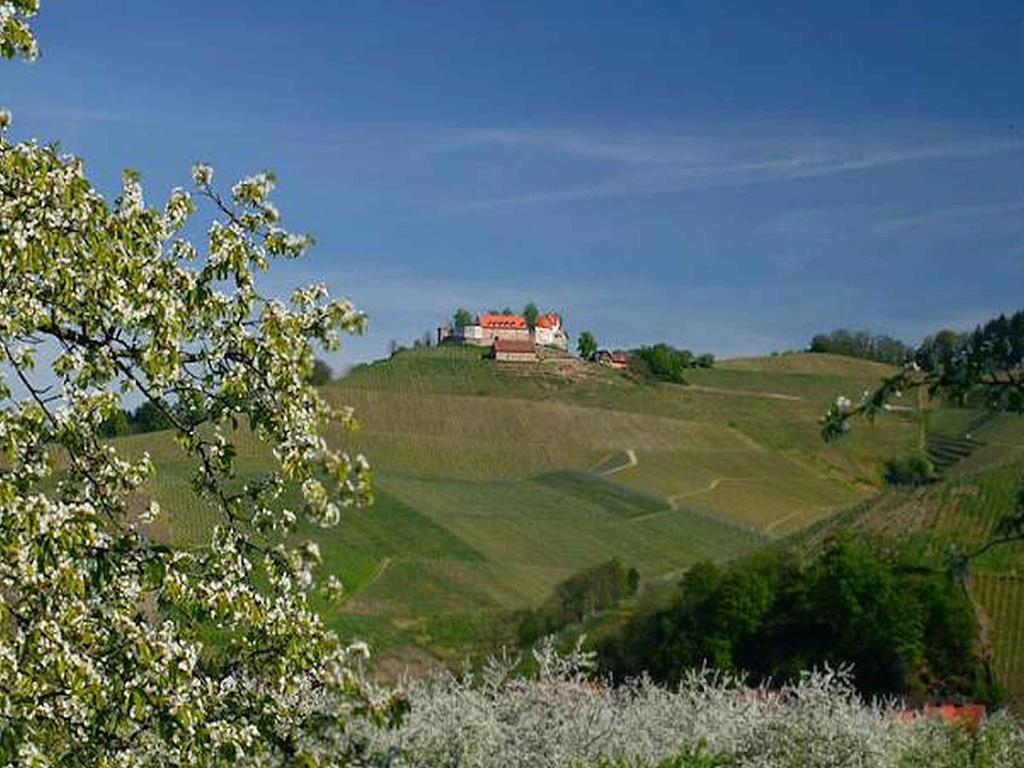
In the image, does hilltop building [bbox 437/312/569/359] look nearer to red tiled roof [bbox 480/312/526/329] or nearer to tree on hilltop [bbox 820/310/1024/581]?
red tiled roof [bbox 480/312/526/329]

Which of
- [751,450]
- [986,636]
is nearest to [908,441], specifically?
[751,450]

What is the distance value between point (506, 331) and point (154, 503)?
13830 centimetres

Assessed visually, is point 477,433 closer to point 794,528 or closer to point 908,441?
point 794,528

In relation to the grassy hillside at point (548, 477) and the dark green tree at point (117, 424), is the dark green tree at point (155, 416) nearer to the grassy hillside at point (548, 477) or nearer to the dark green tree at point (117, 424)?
the dark green tree at point (117, 424)

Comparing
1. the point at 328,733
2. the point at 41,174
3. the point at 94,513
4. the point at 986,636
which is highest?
the point at 41,174

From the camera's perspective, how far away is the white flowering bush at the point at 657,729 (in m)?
10.5

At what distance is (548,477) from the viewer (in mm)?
84438

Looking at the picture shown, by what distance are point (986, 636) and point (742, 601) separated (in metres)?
8.61

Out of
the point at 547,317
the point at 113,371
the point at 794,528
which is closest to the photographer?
the point at 113,371

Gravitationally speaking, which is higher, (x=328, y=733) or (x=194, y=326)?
(x=194, y=326)

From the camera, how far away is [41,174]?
582 cm

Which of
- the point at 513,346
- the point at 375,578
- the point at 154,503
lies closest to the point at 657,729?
the point at 154,503

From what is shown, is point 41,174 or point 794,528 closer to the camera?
point 41,174

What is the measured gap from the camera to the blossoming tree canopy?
561cm
